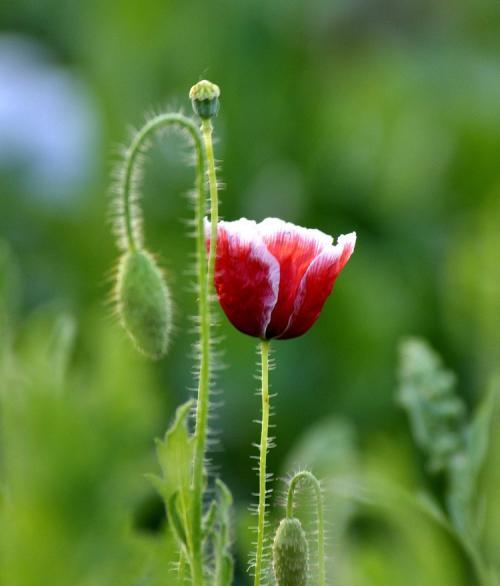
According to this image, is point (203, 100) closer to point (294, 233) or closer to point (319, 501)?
point (294, 233)

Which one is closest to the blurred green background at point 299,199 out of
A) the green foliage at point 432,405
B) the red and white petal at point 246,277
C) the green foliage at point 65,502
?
the green foliage at point 432,405

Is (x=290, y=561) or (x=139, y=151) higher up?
(x=139, y=151)

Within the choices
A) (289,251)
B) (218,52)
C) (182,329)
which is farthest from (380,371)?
(289,251)

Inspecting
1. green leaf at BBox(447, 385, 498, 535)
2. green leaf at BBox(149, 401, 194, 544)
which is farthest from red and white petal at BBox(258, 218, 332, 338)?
green leaf at BBox(447, 385, 498, 535)

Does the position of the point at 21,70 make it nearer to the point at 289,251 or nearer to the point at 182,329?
the point at 182,329

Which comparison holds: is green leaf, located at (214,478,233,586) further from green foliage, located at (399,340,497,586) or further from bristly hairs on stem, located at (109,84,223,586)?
green foliage, located at (399,340,497,586)

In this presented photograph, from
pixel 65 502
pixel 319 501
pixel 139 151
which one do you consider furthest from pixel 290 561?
pixel 139 151
